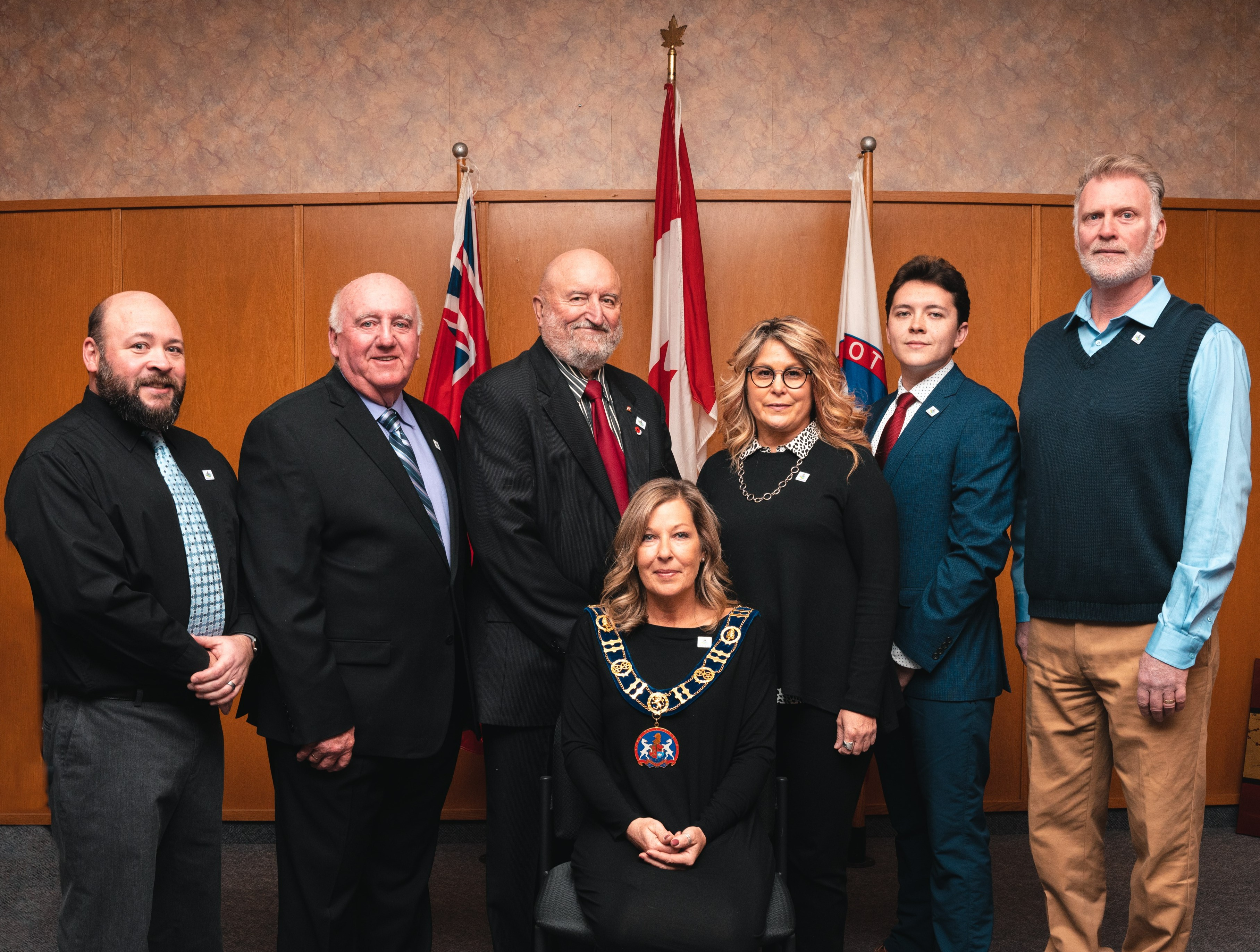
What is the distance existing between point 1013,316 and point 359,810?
3.33m

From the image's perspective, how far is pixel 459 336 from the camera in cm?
373

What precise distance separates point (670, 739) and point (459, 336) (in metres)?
2.15

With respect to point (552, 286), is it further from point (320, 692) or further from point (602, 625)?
point (320, 692)

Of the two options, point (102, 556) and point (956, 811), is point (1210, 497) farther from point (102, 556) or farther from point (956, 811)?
point (102, 556)

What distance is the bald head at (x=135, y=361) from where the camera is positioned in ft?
7.13

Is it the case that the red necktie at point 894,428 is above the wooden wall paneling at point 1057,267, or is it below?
below

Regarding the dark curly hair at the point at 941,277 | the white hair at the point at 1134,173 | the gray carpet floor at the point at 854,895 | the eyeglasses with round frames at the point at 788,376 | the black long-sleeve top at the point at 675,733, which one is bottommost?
the gray carpet floor at the point at 854,895

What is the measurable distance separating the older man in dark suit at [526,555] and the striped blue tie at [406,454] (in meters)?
0.10

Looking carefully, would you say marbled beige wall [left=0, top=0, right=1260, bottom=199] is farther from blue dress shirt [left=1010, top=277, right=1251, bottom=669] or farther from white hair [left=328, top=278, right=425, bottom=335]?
blue dress shirt [left=1010, top=277, right=1251, bottom=669]

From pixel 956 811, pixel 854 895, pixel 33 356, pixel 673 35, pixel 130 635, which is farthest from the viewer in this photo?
pixel 33 356

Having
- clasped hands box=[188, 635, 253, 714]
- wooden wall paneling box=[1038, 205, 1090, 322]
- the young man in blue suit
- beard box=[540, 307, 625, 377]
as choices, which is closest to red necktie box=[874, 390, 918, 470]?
the young man in blue suit

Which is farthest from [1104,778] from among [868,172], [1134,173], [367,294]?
[868,172]

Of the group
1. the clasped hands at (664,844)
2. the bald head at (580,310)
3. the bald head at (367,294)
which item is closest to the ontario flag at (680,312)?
the bald head at (580,310)

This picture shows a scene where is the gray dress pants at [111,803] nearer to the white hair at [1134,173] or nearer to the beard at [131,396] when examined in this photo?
the beard at [131,396]
